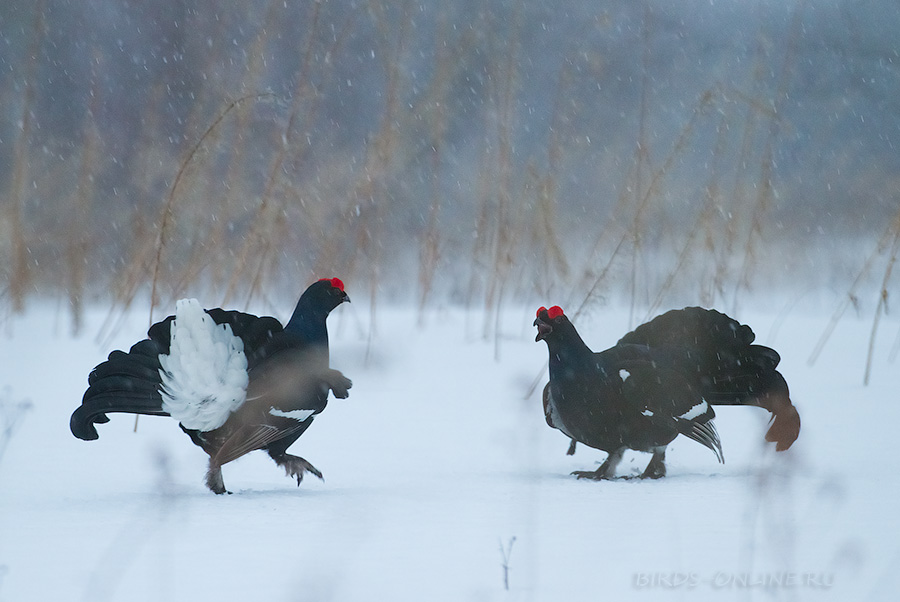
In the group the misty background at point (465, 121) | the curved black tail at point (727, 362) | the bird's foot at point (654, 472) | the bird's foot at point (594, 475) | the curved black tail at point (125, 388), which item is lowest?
the bird's foot at point (594, 475)

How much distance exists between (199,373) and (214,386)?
0.06 meters

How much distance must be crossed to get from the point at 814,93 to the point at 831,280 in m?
3.37

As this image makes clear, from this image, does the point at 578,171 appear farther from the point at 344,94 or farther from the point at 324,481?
the point at 324,481

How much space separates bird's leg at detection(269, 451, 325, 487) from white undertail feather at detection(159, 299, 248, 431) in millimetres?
229

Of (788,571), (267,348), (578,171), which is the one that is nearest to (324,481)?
(267,348)

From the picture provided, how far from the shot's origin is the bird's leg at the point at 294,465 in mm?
2449

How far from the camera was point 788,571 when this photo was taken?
157 cm

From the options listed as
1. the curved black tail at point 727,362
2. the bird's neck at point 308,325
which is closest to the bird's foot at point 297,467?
the bird's neck at point 308,325

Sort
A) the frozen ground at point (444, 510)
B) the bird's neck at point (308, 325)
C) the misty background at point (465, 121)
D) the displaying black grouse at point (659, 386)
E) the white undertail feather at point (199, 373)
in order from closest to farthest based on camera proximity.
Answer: the frozen ground at point (444, 510), the white undertail feather at point (199, 373), the displaying black grouse at point (659, 386), the bird's neck at point (308, 325), the misty background at point (465, 121)

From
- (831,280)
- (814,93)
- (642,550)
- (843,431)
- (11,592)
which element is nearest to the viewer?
(11,592)

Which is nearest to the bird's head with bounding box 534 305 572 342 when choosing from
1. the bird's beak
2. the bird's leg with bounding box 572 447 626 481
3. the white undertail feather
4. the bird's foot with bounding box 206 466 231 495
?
the bird's beak

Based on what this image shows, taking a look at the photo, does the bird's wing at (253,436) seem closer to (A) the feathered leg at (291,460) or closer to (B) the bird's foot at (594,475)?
(A) the feathered leg at (291,460)

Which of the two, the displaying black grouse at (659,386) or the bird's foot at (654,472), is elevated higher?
the displaying black grouse at (659,386)

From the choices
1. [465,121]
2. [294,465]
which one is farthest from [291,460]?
[465,121]
